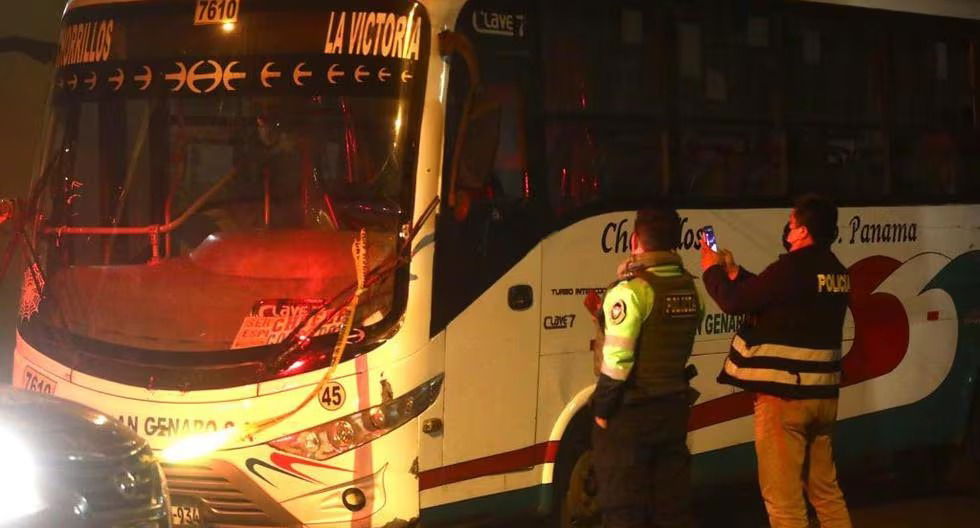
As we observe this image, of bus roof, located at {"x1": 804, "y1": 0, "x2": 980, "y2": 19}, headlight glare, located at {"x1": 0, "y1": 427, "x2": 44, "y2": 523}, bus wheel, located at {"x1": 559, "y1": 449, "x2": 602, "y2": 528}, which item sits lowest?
bus wheel, located at {"x1": 559, "y1": 449, "x2": 602, "y2": 528}

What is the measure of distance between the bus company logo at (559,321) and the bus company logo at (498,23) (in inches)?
59.6

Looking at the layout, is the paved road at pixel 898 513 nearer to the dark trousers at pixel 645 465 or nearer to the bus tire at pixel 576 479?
the bus tire at pixel 576 479

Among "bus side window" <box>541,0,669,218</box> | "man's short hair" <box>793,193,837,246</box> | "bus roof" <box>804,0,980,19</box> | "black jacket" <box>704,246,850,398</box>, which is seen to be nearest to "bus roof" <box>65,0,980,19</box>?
"bus roof" <box>804,0,980,19</box>

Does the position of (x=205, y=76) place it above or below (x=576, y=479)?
above

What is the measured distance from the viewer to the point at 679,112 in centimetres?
871

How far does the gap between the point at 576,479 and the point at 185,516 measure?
2.21 metres

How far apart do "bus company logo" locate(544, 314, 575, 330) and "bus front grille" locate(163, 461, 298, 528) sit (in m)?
1.70

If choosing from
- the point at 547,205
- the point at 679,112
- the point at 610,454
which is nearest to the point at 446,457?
the point at 610,454

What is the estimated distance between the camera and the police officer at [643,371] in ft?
22.8

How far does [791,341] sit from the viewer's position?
24.6 feet

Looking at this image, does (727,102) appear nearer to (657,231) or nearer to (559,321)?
(559,321)

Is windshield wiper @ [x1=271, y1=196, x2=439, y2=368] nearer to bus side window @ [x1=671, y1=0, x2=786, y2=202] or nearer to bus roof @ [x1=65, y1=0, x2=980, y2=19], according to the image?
bus side window @ [x1=671, y1=0, x2=786, y2=202]

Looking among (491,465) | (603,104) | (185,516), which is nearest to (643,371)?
(491,465)

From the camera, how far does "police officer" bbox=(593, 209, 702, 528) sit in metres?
6.95
